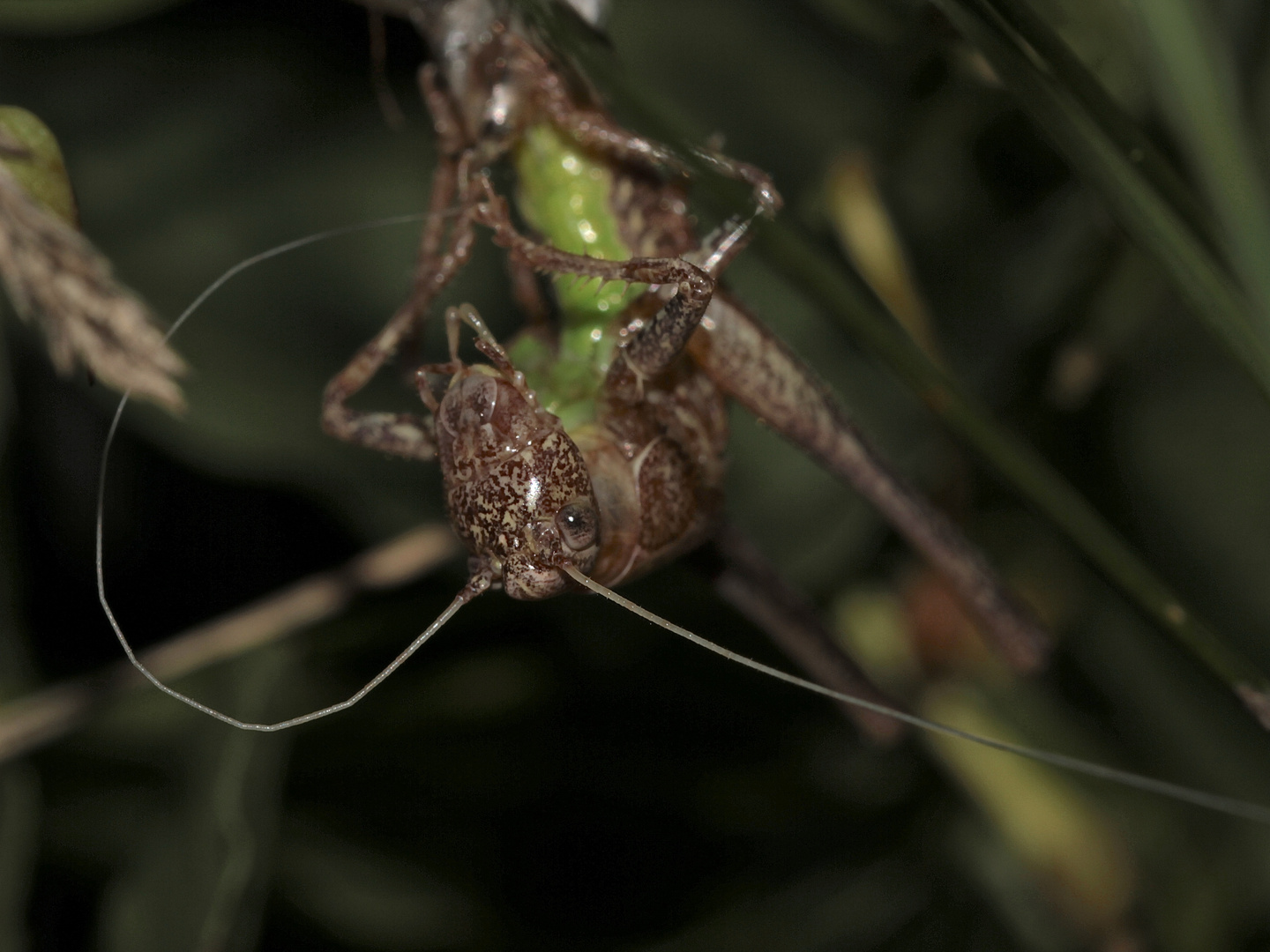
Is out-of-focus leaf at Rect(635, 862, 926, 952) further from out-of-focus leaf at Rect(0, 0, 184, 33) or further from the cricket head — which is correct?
out-of-focus leaf at Rect(0, 0, 184, 33)

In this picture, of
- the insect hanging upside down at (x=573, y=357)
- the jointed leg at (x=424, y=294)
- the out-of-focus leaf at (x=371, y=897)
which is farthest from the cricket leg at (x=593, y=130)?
the out-of-focus leaf at (x=371, y=897)

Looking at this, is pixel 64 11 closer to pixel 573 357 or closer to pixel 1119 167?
pixel 573 357

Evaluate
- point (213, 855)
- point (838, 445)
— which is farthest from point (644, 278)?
point (213, 855)

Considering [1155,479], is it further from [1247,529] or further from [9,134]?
[9,134]

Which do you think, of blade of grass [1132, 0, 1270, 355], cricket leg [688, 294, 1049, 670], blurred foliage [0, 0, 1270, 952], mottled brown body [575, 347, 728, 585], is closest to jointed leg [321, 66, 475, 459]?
mottled brown body [575, 347, 728, 585]

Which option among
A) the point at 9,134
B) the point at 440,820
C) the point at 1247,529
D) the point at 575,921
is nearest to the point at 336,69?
the point at 9,134
